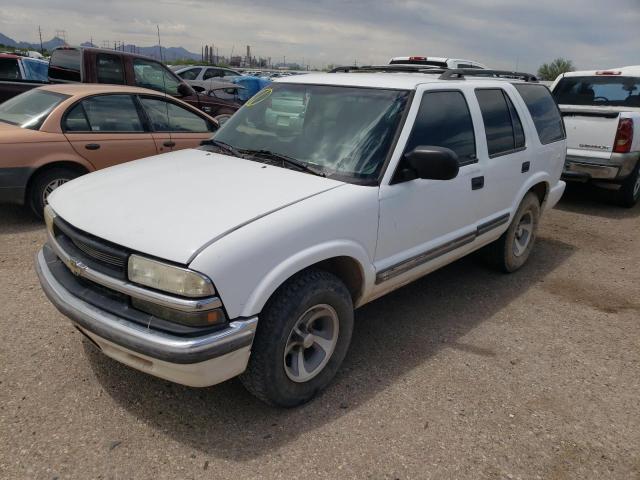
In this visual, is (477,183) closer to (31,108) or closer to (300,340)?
(300,340)

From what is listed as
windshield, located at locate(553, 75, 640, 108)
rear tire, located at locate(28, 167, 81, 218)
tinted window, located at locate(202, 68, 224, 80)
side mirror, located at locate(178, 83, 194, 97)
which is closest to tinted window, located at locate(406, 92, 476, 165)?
rear tire, located at locate(28, 167, 81, 218)

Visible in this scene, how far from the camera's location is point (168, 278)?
2.29m

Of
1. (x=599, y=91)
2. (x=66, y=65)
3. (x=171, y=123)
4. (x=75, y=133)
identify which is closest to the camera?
(x=75, y=133)

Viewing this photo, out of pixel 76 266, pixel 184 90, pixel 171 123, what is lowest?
pixel 76 266

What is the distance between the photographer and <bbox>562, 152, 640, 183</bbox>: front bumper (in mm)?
6988

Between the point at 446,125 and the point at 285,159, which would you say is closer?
the point at 285,159

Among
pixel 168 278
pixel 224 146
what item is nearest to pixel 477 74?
pixel 224 146

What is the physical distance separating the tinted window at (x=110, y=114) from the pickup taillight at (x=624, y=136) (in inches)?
247

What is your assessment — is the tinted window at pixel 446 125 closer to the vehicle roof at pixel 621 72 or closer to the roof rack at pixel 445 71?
the roof rack at pixel 445 71

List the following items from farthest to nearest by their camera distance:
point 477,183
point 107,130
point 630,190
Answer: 1. point 630,190
2. point 107,130
3. point 477,183

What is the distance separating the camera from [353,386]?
3.08 meters

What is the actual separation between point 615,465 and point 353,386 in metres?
1.41

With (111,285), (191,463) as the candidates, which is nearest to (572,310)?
(191,463)

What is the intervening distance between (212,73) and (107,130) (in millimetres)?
13746
